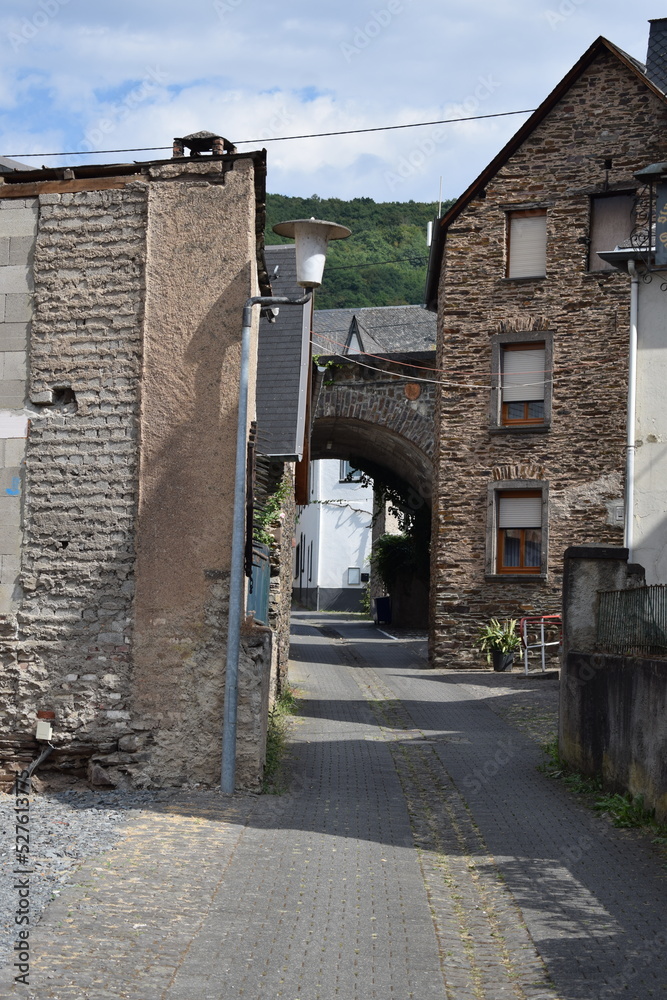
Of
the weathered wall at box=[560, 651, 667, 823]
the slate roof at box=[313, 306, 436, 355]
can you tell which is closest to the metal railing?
the weathered wall at box=[560, 651, 667, 823]

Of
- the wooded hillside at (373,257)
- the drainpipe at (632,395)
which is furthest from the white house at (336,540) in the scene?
the drainpipe at (632,395)

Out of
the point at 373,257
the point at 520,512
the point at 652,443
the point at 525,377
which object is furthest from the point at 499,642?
the point at 373,257

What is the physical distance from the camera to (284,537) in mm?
18203

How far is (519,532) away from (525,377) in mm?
3084

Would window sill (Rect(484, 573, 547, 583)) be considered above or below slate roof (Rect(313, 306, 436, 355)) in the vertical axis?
below

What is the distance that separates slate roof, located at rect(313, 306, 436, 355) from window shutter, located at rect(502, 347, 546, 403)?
731 inches

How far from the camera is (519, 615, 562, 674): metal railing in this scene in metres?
22.2

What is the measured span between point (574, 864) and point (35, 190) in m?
7.37

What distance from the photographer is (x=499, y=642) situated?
22.6 meters

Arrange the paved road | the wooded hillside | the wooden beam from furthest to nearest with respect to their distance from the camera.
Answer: the wooded hillside → the wooden beam → the paved road

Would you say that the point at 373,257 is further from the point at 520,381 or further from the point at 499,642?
the point at 499,642

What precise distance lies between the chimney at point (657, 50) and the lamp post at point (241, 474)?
58.1ft

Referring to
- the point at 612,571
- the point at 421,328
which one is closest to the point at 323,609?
the point at 421,328

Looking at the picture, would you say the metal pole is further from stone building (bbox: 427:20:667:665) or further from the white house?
the white house
